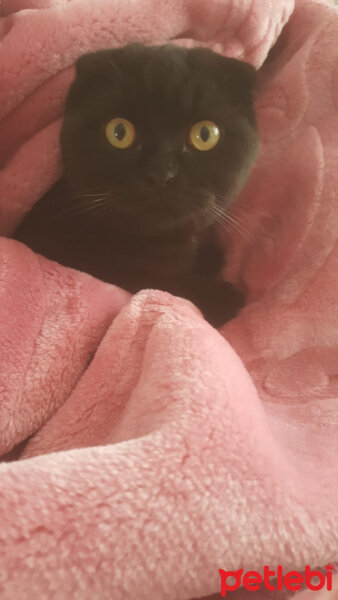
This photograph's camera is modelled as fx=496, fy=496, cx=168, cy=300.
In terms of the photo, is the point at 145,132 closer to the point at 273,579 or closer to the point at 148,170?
the point at 148,170

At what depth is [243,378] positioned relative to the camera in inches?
23.4

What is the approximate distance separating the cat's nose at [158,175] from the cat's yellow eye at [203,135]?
88 millimetres

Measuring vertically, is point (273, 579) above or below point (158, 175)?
below

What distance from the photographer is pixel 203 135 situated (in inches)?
32.8

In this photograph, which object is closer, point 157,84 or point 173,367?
point 173,367

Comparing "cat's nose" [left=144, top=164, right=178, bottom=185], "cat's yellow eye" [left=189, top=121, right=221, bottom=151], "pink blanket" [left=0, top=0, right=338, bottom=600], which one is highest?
"cat's yellow eye" [left=189, top=121, right=221, bottom=151]

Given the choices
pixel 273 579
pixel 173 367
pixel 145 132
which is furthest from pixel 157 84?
pixel 273 579

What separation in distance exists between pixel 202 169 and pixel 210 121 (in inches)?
3.5

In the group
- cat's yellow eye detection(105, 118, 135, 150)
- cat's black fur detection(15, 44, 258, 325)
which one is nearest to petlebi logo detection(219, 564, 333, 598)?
cat's black fur detection(15, 44, 258, 325)

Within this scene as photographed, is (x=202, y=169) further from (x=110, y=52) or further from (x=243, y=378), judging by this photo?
(x=243, y=378)

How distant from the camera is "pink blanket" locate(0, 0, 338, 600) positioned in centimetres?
38

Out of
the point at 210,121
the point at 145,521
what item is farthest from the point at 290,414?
the point at 210,121

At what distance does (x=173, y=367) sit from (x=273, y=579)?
0.71ft

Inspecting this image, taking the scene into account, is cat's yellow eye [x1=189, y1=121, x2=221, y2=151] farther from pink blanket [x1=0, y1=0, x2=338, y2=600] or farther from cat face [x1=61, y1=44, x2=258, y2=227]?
pink blanket [x1=0, y1=0, x2=338, y2=600]
